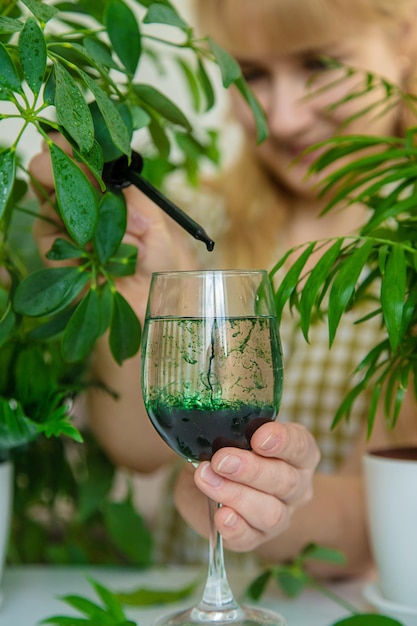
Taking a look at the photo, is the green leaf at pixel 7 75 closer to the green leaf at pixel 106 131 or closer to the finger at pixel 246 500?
the green leaf at pixel 106 131

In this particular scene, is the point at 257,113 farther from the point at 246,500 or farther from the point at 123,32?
the point at 246,500

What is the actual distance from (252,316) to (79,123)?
0.68 ft

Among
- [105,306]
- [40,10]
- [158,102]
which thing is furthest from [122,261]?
[40,10]

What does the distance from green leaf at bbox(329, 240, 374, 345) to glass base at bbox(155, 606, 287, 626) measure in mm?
256

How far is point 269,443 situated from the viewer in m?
0.64

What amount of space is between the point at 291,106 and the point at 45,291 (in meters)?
1.03

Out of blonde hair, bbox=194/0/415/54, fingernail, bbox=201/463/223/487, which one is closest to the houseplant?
fingernail, bbox=201/463/223/487

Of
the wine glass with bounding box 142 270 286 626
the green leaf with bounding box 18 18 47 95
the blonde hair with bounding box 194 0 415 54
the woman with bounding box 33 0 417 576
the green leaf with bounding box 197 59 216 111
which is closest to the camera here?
the green leaf with bounding box 18 18 47 95

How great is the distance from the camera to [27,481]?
1.11 m

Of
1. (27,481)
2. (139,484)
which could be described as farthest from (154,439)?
(139,484)

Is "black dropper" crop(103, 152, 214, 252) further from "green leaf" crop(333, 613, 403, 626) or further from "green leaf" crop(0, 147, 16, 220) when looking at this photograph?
"green leaf" crop(333, 613, 403, 626)

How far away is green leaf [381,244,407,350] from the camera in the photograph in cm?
58

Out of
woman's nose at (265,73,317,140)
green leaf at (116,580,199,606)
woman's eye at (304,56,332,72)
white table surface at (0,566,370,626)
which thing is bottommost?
white table surface at (0,566,370,626)

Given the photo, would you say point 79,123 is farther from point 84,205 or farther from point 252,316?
point 252,316
